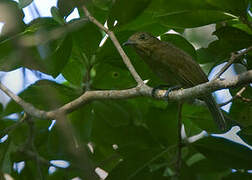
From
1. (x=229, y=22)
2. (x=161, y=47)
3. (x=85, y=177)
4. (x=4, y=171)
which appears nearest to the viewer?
(x=85, y=177)

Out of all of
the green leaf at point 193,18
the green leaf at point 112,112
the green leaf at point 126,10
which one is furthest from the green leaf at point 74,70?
the green leaf at point 193,18

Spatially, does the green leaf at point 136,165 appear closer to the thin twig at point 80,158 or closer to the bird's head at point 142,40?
the bird's head at point 142,40

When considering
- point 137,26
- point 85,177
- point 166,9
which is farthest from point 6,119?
point 85,177

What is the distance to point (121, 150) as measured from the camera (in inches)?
142

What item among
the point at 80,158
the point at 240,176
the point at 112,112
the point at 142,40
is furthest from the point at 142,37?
the point at 80,158

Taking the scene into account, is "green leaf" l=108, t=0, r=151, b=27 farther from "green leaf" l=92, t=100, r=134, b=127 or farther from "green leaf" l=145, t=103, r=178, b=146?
"green leaf" l=145, t=103, r=178, b=146

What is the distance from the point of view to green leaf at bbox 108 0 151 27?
3121 millimetres

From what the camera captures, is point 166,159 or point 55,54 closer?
point 55,54

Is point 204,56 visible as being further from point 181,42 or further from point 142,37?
point 142,37

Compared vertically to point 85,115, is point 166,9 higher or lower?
higher

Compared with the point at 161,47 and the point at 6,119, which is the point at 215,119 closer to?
the point at 161,47

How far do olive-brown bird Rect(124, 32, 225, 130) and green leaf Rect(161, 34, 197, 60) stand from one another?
3 centimetres

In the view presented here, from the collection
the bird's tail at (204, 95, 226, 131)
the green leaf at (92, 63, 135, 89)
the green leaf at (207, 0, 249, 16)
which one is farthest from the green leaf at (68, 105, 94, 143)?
the green leaf at (207, 0, 249, 16)

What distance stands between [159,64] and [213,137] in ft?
2.55
